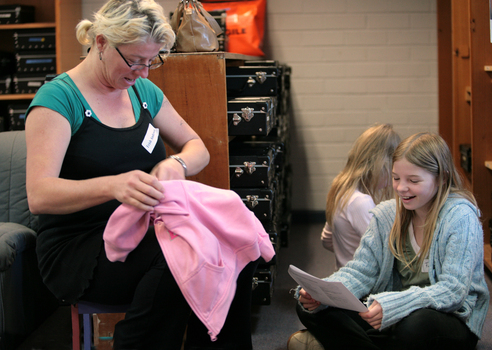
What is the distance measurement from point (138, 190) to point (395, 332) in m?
0.92

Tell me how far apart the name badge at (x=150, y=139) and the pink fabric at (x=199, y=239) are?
0.98ft

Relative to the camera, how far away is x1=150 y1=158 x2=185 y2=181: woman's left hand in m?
1.58

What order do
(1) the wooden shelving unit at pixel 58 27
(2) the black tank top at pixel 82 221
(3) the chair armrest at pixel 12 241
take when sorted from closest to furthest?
(2) the black tank top at pixel 82 221
(3) the chair armrest at pixel 12 241
(1) the wooden shelving unit at pixel 58 27

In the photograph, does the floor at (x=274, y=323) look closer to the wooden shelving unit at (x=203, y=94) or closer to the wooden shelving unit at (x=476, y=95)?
the wooden shelving unit at (x=476, y=95)

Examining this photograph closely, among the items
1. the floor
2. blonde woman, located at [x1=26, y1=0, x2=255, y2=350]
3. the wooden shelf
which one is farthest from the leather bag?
the wooden shelf

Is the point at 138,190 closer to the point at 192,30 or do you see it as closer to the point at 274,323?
the point at 192,30

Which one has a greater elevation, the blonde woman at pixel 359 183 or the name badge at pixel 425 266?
the blonde woman at pixel 359 183

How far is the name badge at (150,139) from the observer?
1.67 m

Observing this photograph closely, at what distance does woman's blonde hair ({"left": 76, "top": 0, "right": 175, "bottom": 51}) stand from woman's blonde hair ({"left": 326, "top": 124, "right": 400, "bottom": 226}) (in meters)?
1.10

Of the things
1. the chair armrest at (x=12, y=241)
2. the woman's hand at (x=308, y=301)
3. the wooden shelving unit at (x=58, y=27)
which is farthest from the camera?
the wooden shelving unit at (x=58, y=27)

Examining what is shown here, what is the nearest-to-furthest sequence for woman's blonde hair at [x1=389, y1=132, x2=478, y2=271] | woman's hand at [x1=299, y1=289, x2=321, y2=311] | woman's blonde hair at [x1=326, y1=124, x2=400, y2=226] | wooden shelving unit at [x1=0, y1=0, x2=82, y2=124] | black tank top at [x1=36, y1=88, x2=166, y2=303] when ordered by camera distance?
black tank top at [x1=36, y1=88, x2=166, y2=303] < woman's blonde hair at [x1=389, y1=132, x2=478, y2=271] < woman's hand at [x1=299, y1=289, x2=321, y2=311] < woman's blonde hair at [x1=326, y1=124, x2=400, y2=226] < wooden shelving unit at [x1=0, y1=0, x2=82, y2=124]

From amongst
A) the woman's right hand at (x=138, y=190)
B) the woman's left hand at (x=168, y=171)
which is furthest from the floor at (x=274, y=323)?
the woman's right hand at (x=138, y=190)

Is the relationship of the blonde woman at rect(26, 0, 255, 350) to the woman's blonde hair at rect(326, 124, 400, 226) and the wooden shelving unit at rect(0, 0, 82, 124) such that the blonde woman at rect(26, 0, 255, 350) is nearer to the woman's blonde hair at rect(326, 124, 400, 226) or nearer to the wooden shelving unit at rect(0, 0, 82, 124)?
the woman's blonde hair at rect(326, 124, 400, 226)

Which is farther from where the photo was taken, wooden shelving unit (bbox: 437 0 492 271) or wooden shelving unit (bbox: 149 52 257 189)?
wooden shelving unit (bbox: 437 0 492 271)
